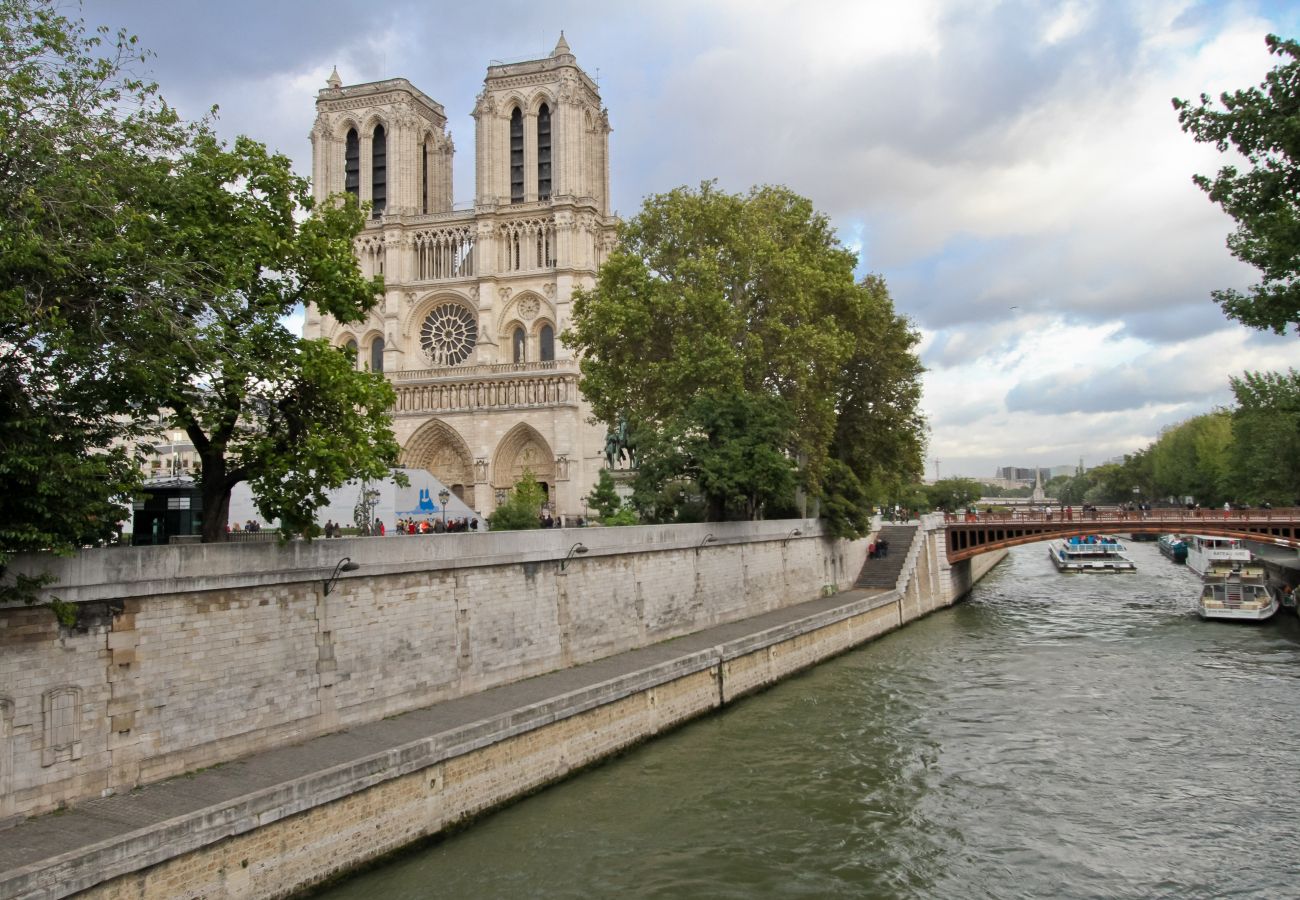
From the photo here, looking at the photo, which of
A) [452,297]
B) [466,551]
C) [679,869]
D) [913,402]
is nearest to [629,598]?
[466,551]

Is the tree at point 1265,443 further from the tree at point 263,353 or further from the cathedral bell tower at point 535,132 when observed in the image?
the tree at point 263,353

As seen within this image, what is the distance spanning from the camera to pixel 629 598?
20.9 metres

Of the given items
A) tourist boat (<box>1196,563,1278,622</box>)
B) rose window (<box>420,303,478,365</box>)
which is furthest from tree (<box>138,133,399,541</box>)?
rose window (<box>420,303,478,365</box>)

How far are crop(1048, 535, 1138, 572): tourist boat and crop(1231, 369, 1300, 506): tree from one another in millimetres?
7179

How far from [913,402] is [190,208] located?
90.1ft

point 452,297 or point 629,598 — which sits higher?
point 452,297

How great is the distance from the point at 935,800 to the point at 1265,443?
43.0m

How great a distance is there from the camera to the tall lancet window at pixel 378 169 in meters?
57.3

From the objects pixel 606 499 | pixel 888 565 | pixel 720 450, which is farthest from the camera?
pixel 888 565

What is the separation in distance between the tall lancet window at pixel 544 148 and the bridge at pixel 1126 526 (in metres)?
28.0

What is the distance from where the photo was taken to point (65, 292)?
402 inches

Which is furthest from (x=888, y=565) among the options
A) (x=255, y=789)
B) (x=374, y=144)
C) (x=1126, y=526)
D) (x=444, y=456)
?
(x=374, y=144)

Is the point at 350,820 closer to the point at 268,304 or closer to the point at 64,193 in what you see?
the point at 268,304

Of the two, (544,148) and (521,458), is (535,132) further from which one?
(521,458)
